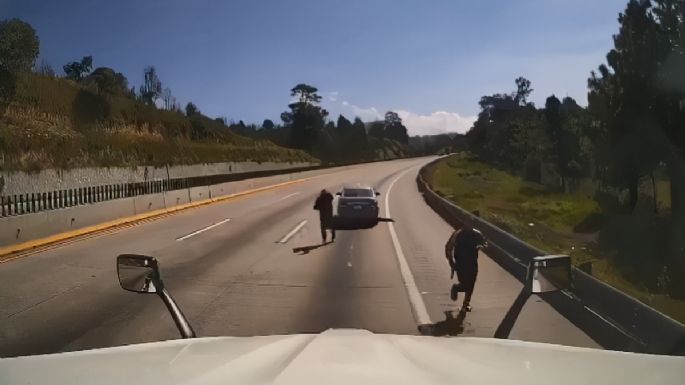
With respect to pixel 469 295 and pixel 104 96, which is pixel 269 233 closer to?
pixel 104 96

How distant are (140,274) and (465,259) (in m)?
4.25

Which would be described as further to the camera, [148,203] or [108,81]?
[148,203]

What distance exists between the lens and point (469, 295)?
807cm

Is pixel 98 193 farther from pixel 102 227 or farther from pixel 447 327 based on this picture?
pixel 447 327

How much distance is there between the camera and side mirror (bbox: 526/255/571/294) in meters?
5.16

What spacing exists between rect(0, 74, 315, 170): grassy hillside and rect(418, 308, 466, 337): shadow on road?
783 centimetres


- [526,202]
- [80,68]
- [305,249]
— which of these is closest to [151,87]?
[80,68]

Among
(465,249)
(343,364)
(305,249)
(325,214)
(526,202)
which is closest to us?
(343,364)

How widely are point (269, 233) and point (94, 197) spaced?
6637 millimetres

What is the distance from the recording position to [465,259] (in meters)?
8.16

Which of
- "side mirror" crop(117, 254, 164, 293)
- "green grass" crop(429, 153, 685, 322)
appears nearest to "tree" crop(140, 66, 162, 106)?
"side mirror" crop(117, 254, 164, 293)

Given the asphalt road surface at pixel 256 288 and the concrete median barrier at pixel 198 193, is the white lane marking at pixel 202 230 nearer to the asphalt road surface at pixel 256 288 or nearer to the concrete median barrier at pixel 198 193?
the asphalt road surface at pixel 256 288

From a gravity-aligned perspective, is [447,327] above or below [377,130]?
below

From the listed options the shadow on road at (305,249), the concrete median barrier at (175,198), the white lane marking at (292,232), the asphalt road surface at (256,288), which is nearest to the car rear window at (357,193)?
the asphalt road surface at (256,288)
